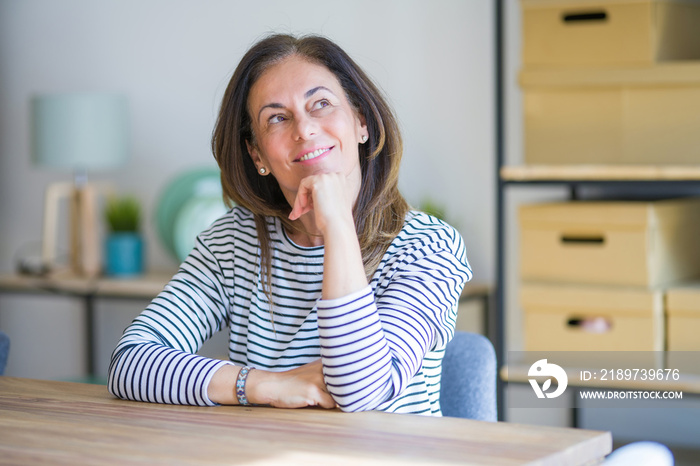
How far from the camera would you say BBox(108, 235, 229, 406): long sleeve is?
122 centimetres

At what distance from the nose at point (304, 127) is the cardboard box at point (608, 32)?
46.3 inches

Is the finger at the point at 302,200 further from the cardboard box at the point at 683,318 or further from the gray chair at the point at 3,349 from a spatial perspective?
the cardboard box at the point at 683,318

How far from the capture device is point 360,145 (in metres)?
1.54

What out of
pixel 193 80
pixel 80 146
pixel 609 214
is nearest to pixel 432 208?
pixel 609 214

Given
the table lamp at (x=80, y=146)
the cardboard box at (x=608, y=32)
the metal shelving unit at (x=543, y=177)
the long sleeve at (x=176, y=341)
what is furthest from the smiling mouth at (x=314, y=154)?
the table lamp at (x=80, y=146)

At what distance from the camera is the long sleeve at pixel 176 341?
122cm

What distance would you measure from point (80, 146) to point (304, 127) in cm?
203

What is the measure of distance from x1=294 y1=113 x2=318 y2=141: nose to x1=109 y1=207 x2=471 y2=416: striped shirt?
0.18 meters

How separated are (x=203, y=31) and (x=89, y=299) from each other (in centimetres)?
107

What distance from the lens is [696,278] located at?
2.53 meters

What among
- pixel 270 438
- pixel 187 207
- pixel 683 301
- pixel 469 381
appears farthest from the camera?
pixel 187 207

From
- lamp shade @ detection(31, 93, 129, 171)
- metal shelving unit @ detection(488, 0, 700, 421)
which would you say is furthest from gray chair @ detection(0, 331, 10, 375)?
lamp shade @ detection(31, 93, 129, 171)

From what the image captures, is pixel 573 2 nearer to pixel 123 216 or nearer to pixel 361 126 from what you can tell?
pixel 361 126

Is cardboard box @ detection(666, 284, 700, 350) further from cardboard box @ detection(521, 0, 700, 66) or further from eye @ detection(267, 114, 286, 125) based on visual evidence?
eye @ detection(267, 114, 286, 125)
